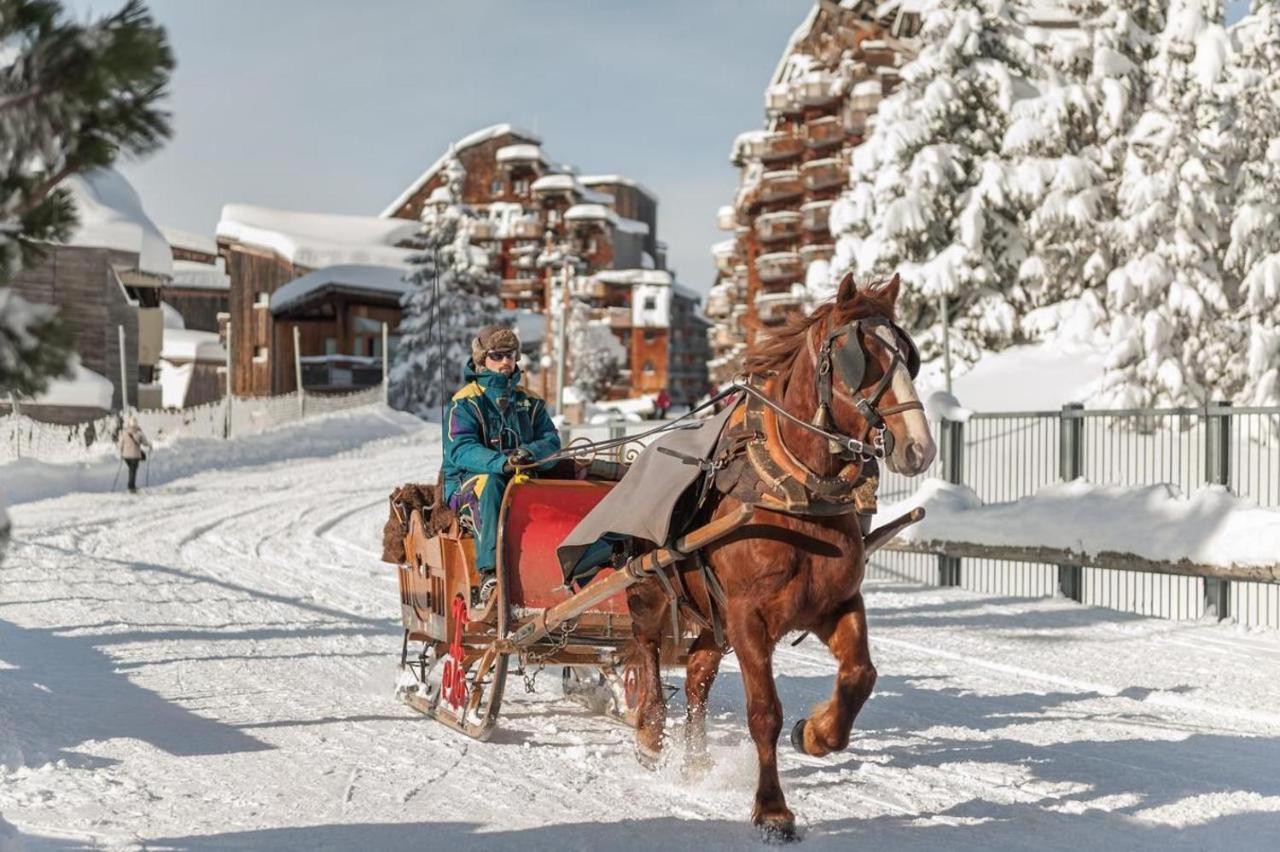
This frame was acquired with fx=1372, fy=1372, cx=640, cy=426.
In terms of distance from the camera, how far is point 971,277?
29.9m

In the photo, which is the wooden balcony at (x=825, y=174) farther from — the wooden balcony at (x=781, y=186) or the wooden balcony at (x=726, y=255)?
the wooden balcony at (x=726, y=255)

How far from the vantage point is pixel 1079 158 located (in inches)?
1167

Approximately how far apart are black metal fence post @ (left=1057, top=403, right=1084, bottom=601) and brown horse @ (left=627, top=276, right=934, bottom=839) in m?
10.3

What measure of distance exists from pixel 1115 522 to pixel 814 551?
30.1ft

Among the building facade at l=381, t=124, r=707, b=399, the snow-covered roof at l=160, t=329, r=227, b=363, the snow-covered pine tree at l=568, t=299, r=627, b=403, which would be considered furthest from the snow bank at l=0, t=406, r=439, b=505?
the building facade at l=381, t=124, r=707, b=399

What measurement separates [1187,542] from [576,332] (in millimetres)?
70864

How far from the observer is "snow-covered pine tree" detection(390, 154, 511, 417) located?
58.6 meters

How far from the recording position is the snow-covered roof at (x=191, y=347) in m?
64.2

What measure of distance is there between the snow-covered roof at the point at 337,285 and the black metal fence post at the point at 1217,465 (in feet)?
163

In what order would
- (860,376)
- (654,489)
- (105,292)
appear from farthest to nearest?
(105,292), (654,489), (860,376)

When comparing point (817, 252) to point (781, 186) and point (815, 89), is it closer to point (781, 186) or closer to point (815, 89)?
point (815, 89)


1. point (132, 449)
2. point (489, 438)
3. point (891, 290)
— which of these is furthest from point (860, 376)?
point (132, 449)

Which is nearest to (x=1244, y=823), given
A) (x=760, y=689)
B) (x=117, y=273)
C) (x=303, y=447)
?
(x=760, y=689)

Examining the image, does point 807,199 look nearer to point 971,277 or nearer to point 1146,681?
point 971,277
